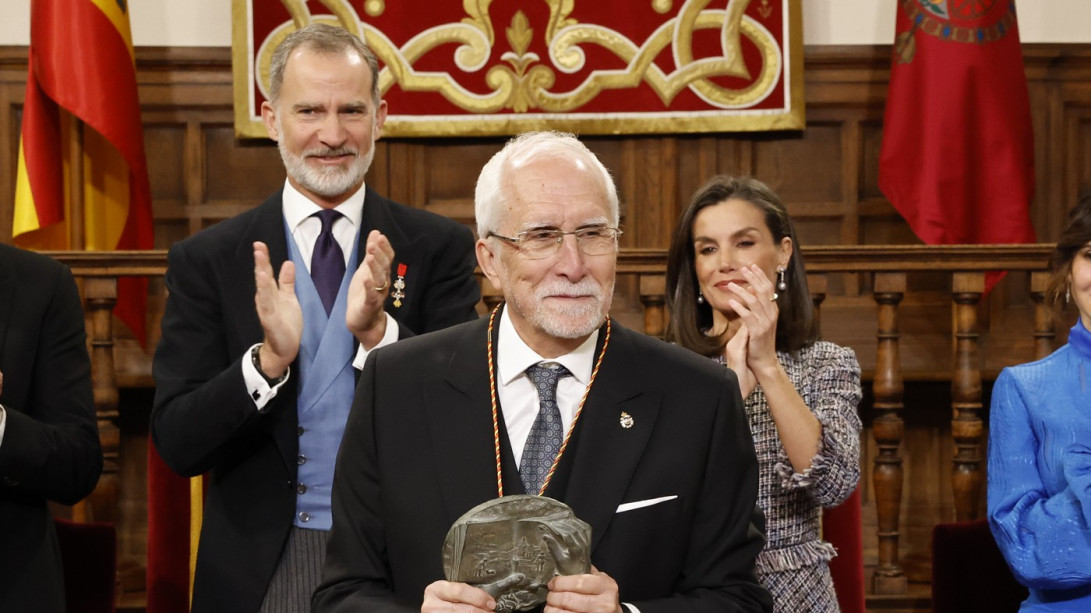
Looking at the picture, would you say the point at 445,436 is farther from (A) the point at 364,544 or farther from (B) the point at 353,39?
(B) the point at 353,39

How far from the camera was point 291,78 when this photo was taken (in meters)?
2.60

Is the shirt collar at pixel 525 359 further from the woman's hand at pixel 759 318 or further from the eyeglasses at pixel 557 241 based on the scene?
the woman's hand at pixel 759 318

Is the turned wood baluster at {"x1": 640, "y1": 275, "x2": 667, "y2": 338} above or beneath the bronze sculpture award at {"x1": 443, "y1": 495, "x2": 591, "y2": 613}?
above

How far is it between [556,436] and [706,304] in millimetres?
1139

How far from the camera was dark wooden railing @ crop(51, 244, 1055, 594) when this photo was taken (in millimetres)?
3824

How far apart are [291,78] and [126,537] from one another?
2.68 metres

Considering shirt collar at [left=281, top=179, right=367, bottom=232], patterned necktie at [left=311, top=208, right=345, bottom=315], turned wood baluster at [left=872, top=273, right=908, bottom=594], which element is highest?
shirt collar at [left=281, top=179, right=367, bottom=232]

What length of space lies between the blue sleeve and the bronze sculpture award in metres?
1.21

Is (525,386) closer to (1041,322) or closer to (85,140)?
(1041,322)

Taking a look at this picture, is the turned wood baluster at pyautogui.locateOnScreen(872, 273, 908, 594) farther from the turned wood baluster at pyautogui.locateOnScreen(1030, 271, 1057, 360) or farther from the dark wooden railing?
the turned wood baluster at pyautogui.locateOnScreen(1030, 271, 1057, 360)

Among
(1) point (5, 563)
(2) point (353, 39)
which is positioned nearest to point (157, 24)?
(2) point (353, 39)

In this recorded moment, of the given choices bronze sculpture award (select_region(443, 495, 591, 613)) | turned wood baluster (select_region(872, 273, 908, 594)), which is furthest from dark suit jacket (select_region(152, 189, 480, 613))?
turned wood baluster (select_region(872, 273, 908, 594))

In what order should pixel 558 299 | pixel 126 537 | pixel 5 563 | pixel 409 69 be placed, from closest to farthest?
pixel 558 299 → pixel 5 563 → pixel 126 537 → pixel 409 69

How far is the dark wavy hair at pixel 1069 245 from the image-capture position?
2.60 metres
